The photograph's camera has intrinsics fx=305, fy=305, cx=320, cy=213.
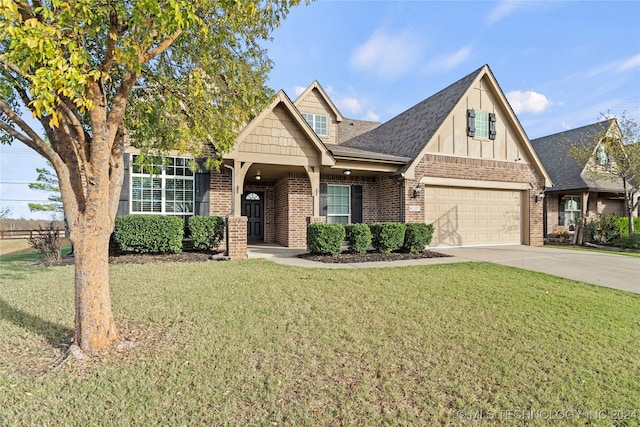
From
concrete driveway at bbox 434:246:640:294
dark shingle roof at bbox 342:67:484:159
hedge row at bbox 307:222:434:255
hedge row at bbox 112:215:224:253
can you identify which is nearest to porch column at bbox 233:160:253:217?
hedge row at bbox 112:215:224:253

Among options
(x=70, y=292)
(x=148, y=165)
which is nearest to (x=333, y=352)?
(x=148, y=165)

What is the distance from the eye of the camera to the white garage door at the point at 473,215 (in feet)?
39.1

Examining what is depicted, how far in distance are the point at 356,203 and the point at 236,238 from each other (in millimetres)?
5761

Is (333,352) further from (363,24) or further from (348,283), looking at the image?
(363,24)

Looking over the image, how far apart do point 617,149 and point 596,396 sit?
1683 cm

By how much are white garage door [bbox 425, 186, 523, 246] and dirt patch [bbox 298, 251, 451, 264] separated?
8.22ft

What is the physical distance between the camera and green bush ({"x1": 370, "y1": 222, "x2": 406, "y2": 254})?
9586mm

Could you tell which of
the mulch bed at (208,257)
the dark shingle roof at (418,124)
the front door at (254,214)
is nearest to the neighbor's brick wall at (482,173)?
the dark shingle roof at (418,124)

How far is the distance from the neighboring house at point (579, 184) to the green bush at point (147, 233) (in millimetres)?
17692

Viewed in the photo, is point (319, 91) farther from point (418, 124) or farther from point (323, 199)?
point (323, 199)

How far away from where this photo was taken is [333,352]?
328 cm

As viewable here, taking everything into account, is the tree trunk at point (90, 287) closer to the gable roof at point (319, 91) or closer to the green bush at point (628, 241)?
the gable roof at point (319, 91)

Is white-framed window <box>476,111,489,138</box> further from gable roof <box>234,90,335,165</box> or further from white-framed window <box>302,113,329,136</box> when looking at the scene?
gable roof <box>234,90,335,165</box>

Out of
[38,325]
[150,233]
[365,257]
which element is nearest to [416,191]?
[365,257]
